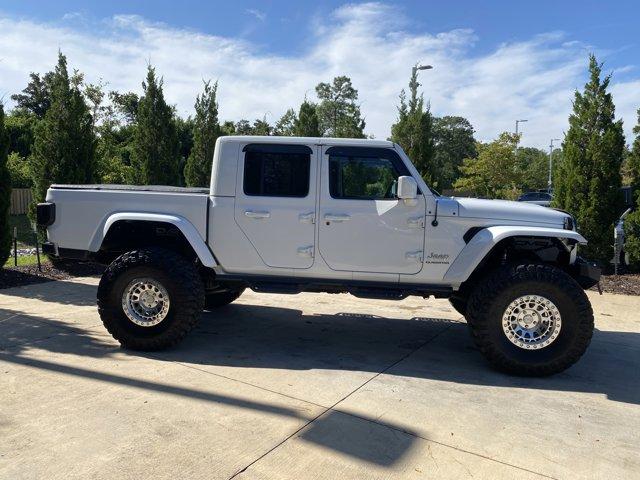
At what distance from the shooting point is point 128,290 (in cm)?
Answer: 489

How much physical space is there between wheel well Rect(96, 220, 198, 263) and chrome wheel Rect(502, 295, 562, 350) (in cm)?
320

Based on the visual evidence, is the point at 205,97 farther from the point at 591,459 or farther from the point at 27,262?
→ the point at 591,459

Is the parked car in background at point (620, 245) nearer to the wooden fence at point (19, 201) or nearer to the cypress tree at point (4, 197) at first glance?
the cypress tree at point (4, 197)

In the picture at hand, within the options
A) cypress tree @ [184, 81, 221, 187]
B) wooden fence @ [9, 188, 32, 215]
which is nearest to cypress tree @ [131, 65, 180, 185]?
cypress tree @ [184, 81, 221, 187]

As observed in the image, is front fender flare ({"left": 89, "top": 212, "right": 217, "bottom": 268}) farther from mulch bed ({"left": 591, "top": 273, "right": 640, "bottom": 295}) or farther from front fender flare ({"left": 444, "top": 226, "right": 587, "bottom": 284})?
mulch bed ({"left": 591, "top": 273, "right": 640, "bottom": 295})

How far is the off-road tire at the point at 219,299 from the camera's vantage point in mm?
6555

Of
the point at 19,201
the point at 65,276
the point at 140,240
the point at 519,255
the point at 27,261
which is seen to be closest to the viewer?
the point at 519,255

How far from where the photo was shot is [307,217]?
4789 mm

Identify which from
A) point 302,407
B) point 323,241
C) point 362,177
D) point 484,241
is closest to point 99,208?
point 323,241

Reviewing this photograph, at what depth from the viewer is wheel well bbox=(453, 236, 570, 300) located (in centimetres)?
479

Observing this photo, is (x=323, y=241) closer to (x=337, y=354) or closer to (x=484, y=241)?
(x=337, y=354)

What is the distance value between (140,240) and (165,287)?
0.85 m

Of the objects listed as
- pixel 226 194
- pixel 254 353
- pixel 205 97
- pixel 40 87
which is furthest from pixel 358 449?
pixel 40 87

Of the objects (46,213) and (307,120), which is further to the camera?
(307,120)
